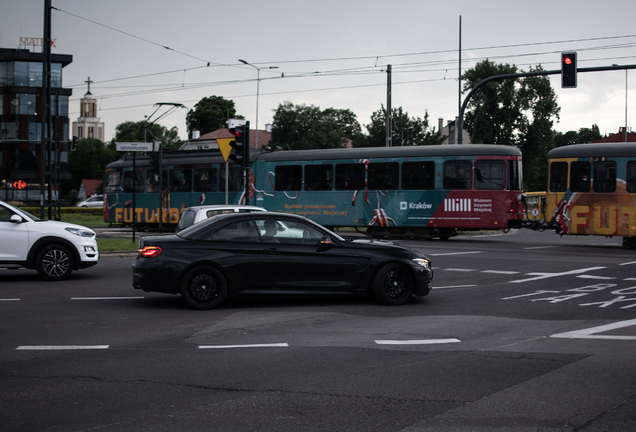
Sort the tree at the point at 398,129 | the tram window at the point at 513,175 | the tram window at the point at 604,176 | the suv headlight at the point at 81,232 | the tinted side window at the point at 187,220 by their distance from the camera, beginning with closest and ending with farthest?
the suv headlight at the point at 81,232 → the tinted side window at the point at 187,220 → the tram window at the point at 604,176 → the tram window at the point at 513,175 → the tree at the point at 398,129

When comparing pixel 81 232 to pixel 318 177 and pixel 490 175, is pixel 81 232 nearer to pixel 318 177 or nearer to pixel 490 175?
pixel 318 177

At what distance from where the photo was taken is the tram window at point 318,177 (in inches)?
1010

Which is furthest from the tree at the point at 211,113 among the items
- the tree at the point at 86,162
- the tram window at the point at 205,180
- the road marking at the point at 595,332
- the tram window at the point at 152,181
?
the road marking at the point at 595,332

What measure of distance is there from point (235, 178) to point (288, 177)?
8.72ft

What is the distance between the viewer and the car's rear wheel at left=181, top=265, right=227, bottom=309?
9.20m

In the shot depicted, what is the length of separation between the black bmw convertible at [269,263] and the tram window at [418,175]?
558 inches

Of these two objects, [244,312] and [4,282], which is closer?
[244,312]

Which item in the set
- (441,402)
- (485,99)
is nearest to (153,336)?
(441,402)

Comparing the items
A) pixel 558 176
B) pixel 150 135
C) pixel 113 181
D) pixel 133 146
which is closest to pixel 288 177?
pixel 133 146

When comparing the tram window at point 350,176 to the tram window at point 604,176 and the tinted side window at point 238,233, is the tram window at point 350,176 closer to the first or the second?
the tram window at point 604,176

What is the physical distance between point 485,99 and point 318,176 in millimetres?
47487

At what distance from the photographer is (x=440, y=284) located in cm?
1217

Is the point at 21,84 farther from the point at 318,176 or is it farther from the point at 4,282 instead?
the point at 4,282

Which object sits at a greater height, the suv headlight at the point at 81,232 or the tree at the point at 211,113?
the tree at the point at 211,113
